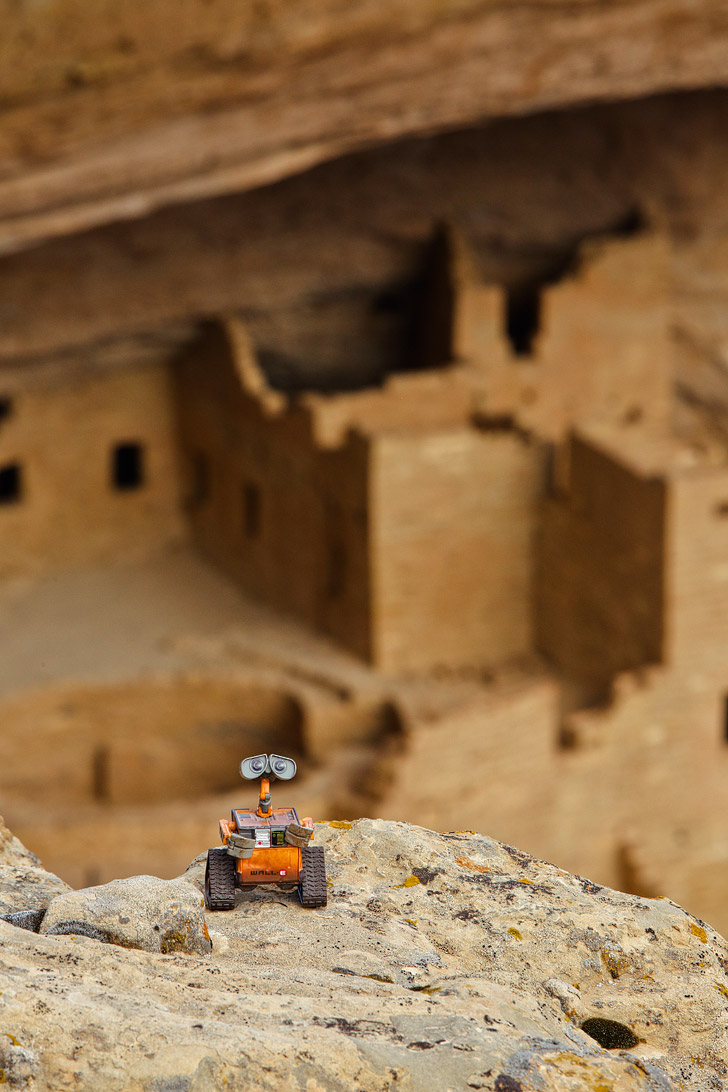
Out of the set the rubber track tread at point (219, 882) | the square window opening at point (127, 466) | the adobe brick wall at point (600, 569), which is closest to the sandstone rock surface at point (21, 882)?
the rubber track tread at point (219, 882)

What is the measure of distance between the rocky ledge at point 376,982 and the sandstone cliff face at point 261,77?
7.15 metres

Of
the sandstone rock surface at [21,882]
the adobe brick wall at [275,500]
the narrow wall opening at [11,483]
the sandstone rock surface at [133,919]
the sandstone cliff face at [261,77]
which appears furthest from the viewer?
the narrow wall opening at [11,483]

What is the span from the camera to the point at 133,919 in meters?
3.74

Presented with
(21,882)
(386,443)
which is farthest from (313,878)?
(386,443)

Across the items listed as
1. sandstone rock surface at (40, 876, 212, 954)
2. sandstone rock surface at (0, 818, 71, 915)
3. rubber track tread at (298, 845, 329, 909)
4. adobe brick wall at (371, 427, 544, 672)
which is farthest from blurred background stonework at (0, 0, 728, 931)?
sandstone rock surface at (40, 876, 212, 954)

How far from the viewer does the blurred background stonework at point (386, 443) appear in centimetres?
1268

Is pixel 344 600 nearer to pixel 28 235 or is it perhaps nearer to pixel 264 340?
pixel 264 340

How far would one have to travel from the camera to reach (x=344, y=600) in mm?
17266

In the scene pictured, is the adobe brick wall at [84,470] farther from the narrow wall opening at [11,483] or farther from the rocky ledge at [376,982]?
the rocky ledge at [376,982]

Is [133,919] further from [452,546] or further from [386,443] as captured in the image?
[452,546]

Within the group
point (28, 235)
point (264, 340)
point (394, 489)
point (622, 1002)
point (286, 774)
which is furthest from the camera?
point (264, 340)

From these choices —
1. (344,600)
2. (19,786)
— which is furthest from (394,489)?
(19,786)

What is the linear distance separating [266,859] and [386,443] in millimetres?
12284

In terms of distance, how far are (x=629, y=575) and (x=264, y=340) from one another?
5.60 meters
